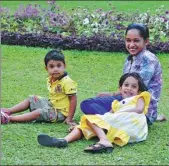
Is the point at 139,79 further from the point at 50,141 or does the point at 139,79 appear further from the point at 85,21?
the point at 85,21

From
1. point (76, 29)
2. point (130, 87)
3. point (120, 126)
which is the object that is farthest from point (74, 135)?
point (76, 29)

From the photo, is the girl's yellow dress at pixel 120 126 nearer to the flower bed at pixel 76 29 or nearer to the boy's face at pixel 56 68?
the boy's face at pixel 56 68

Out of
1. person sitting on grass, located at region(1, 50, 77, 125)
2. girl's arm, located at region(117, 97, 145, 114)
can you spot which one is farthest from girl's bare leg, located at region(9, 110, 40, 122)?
girl's arm, located at region(117, 97, 145, 114)

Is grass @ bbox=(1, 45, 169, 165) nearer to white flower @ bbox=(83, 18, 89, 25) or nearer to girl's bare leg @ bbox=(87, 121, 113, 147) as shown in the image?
girl's bare leg @ bbox=(87, 121, 113, 147)

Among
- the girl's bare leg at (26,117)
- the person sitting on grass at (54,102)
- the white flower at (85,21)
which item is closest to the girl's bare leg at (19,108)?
the person sitting on grass at (54,102)

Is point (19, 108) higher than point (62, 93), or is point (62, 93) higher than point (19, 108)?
point (62, 93)

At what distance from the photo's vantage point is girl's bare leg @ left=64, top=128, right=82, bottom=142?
4.54 metres

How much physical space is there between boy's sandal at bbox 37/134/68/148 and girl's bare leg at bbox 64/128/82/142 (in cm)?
13

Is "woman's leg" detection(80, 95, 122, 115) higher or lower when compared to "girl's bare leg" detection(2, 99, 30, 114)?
higher

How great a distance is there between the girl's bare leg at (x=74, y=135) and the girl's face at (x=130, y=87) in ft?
1.95

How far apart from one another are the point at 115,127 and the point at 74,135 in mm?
334

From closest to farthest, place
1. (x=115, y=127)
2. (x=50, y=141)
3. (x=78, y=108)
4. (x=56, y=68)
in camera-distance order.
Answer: (x=50, y=141) → (x=115, y=127) → (x=56, y=68) → (x=78, y=108)

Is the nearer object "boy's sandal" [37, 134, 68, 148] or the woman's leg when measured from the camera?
"boy's sandal" [37, 134, 68, 148]

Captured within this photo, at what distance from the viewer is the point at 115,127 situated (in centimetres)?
457
